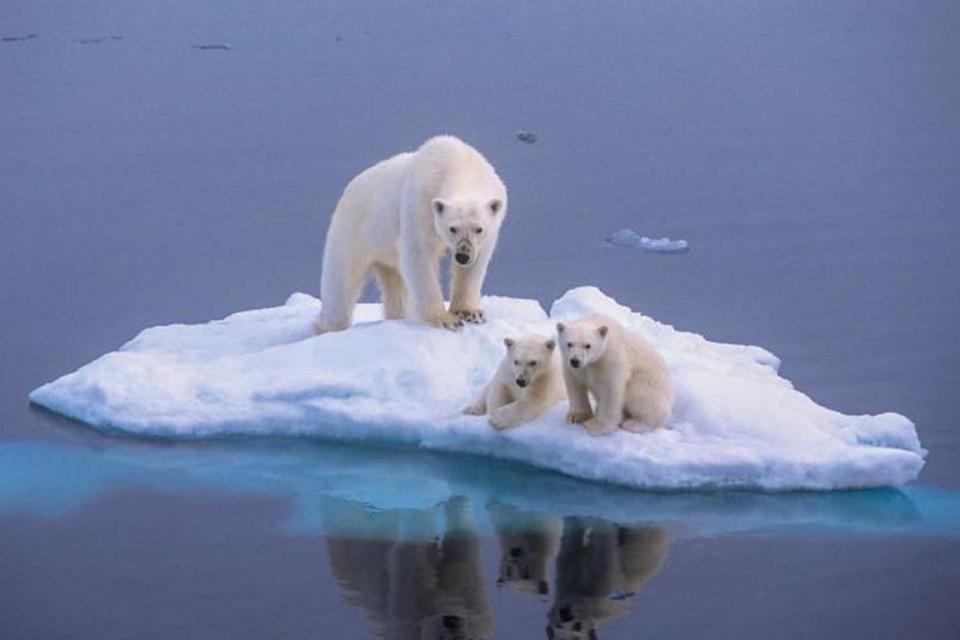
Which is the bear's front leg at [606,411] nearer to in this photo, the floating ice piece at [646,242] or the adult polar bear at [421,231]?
the adult polar bear at [421,231]

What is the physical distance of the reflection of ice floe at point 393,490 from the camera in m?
6.43

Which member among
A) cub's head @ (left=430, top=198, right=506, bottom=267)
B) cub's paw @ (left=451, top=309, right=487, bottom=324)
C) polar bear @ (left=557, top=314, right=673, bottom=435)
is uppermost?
cub's head @ (left=430, top=198, right=506, bottom=267)

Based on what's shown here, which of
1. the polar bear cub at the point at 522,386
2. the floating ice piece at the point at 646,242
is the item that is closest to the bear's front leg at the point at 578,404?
the polar bear cub at the point at 522,386

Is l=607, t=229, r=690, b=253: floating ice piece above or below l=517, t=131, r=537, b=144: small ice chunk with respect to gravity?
below

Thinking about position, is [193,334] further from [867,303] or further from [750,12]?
[750,12]

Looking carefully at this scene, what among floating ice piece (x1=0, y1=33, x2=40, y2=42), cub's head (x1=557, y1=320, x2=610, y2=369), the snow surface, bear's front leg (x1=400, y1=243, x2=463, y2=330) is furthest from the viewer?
floating ice piece (x1=0, y1=33, x2=40, y2=42)

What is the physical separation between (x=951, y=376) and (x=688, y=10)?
611 inches

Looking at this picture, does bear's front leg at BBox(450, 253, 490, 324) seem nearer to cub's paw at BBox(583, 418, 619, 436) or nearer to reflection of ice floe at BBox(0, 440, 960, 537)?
reflection of ice floe at BBox(0, 440, 960, 537)

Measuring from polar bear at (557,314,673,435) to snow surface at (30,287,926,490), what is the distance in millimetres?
90

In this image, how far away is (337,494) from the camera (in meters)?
6.91

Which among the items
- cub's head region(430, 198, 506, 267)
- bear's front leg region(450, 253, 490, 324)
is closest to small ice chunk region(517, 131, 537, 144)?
bear's front leg region(450, 253, 490, 324)

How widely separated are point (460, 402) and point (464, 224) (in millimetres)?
826

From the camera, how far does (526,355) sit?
6.64 m

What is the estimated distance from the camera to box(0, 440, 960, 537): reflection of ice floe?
21.1 ft
